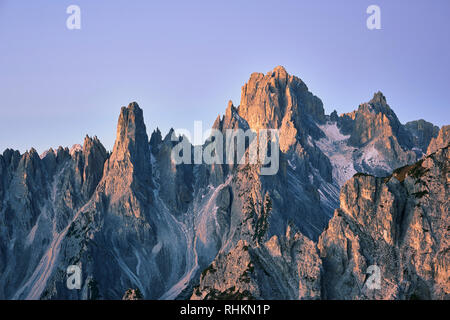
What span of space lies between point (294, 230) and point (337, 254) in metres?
19.8

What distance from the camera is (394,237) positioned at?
156 meters

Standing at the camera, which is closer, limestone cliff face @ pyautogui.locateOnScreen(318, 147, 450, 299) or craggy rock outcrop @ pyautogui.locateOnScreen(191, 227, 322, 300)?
limestone cliff face @ pyautogui.locateOnScreen(318, 147, 450, 299)

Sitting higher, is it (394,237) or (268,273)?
(394,237)

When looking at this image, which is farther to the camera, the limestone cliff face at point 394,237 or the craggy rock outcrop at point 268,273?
the craggy rock outcrop at point 268,273

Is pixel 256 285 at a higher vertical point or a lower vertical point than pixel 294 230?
lower

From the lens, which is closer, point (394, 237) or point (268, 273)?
point (394, 237)

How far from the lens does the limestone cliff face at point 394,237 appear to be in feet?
481

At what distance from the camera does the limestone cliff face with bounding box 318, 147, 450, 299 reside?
14675 cm
